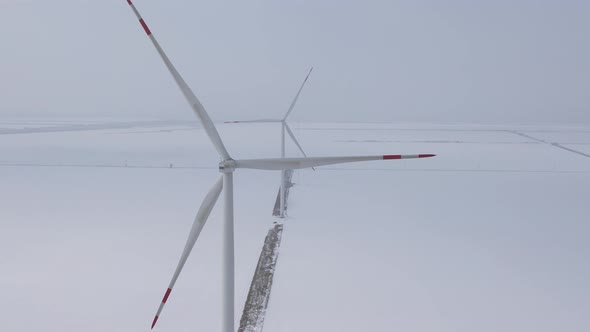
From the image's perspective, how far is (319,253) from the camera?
762 inches

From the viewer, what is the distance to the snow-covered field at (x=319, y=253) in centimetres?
1347

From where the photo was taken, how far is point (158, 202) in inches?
1168

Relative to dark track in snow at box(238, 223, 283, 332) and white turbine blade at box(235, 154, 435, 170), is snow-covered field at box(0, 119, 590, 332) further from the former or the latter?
white turbine blade at box(235, 154, 435, 170)

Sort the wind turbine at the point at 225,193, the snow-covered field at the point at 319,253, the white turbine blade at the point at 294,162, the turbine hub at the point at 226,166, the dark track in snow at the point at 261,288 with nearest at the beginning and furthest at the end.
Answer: the wind turbine at the point at 225,193 < the turbine hub at the point at 226,166 < the white turbine blade at the point at 294,162 < the dark track in snow at the point at 261,288 < the snow-covered field at the point at 319,253

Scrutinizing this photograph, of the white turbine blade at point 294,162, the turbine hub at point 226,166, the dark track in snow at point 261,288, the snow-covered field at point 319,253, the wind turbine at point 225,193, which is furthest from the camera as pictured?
the snow-covered field at point 319,253

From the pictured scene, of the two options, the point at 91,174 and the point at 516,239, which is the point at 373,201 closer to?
the point at 516,239

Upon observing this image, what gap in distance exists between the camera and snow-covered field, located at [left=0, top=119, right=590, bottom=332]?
44.2 ft

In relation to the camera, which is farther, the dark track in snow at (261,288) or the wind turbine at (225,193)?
the dark track in snow at (261,288)

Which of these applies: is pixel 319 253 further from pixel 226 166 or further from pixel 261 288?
pixel 226 166

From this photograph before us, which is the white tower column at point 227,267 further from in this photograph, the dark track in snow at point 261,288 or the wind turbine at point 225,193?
the dark track in snow at point 261,288

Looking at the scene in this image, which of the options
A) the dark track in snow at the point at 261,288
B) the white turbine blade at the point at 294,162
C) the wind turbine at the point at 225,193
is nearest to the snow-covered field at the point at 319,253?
the dark track in snow at the point at 261,288

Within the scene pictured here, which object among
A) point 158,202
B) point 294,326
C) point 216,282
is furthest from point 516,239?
point 158,202

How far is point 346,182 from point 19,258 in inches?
1119

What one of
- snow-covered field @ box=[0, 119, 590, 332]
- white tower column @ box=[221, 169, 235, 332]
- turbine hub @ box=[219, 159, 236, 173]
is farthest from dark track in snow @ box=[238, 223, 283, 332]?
turbine hub @ box=[219, 159, 236, 173]
